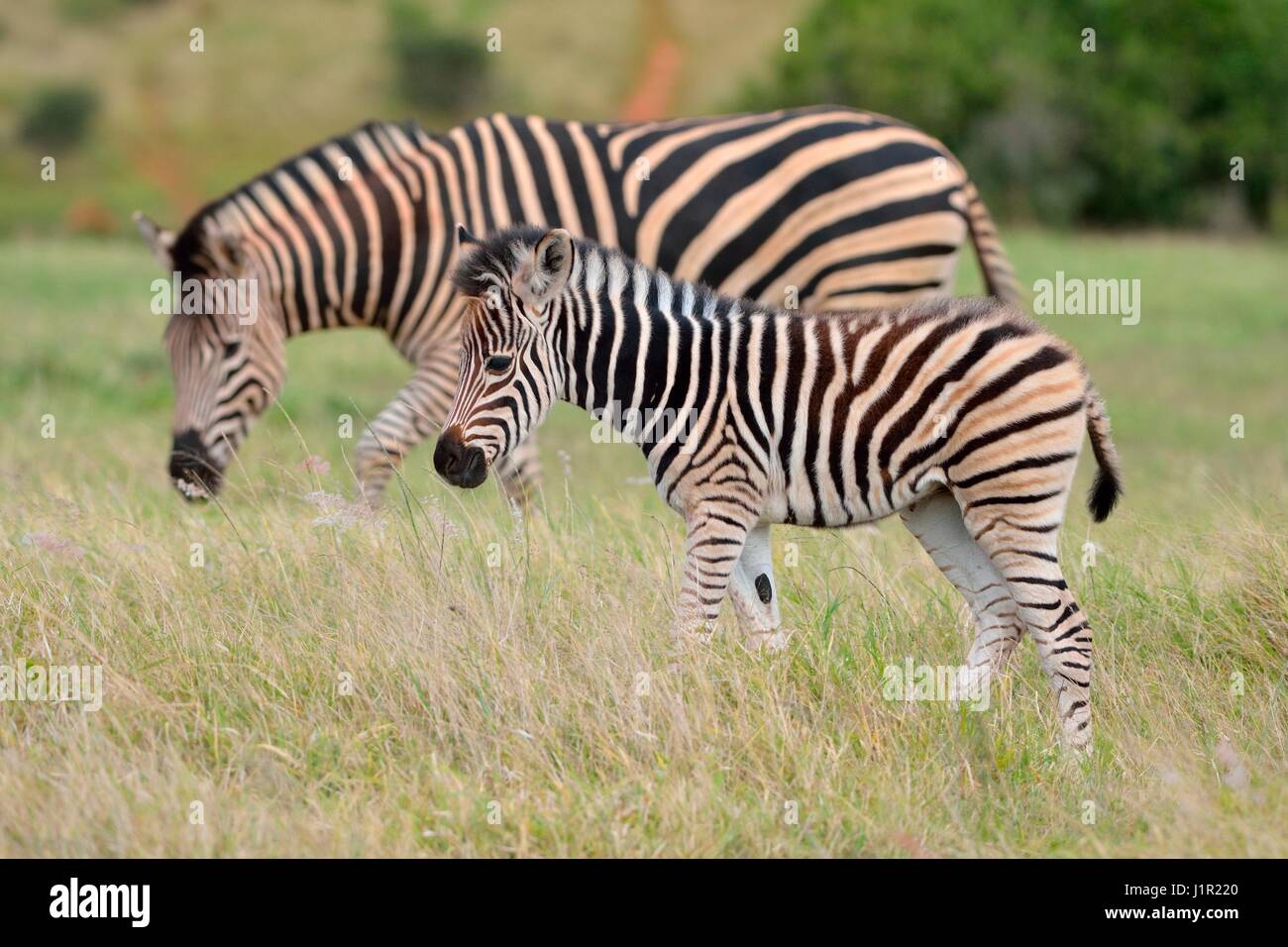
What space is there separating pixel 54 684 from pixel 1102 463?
4148 mm

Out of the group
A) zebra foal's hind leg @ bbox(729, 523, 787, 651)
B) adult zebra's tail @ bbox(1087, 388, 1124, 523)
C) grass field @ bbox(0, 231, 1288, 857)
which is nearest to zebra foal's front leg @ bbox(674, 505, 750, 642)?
grass field @ bbox(0, 231, 1288, 857)

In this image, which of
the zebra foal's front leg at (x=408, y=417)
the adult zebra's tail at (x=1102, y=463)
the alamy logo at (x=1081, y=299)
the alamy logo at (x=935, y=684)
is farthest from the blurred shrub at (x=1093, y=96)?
the alamy logo at (x=935, y=684)

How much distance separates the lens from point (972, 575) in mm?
5934

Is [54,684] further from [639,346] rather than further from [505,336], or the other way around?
[639,346]

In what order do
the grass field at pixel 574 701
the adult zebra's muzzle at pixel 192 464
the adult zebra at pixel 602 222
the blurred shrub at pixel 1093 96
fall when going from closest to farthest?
1. the grass field at pixel 574 701
2. the adult zebra's muzzle at pixel 192 464
3. the adult zebra at pixel 602 222
4. the blurred shrub at pixel 1093 96

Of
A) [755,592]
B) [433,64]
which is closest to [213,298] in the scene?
[755,592]

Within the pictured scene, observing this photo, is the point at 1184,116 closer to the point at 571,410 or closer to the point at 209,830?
the point at 571,410

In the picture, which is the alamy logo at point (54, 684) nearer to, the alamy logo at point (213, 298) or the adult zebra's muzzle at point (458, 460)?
the adult zebra's muzzle at point (458, 460)

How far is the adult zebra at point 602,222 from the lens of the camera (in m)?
9.13

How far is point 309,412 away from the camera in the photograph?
14438mm

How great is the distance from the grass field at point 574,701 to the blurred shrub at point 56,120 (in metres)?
36.5

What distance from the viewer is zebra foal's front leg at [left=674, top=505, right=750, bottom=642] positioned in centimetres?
549

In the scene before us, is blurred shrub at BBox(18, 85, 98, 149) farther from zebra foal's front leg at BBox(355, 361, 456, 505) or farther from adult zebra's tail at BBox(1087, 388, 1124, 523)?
adult zebra's tail at BBox(1087, 388, 1124, 523)
